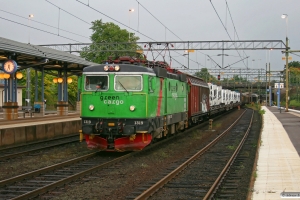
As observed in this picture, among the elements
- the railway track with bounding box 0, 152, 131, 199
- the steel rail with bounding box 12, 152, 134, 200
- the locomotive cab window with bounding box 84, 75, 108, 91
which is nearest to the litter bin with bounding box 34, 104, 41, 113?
the locomotive cab window with bounding box 84, 75, 108, 91

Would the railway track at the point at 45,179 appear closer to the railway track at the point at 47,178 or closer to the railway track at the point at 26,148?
the railway track at the point at 47,178

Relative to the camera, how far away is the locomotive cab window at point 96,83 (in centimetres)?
1525

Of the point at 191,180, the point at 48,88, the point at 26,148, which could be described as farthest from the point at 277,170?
the point at 48,88

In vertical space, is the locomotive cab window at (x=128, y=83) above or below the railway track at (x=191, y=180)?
above

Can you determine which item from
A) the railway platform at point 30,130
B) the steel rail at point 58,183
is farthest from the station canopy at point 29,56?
the steel rail at point 58,183

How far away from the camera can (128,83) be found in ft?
49.6

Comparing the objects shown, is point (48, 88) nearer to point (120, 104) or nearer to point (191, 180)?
point (120, 104)

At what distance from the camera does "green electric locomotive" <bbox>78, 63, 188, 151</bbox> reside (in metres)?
14.8

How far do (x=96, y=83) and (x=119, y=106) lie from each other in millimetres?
1248

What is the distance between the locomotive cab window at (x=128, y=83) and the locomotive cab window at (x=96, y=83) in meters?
0.42

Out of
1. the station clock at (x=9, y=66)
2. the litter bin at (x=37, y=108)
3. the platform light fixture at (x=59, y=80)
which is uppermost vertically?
the station clock at (x=9, y=66)

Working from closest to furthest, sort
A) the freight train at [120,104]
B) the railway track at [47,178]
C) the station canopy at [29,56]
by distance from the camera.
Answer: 1. the railway track at [47,178]
2. the freight train at [120,104]
3. the station canopy at [29,56]

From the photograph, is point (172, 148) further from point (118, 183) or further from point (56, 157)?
point (118, 183)

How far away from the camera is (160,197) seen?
366 inches
